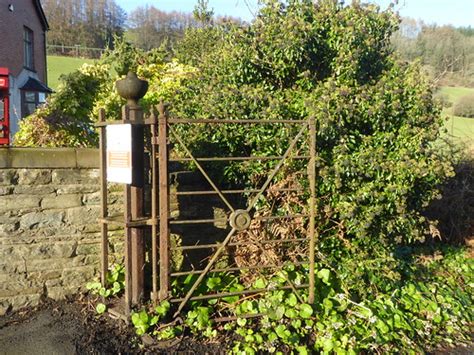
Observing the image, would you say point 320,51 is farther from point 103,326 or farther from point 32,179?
point 103,326

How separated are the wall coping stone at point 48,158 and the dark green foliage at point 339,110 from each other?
1130 mm

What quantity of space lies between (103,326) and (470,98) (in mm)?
12605

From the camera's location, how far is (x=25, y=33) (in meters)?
23.8

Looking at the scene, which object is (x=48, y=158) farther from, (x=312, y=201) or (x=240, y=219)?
(x=312, y=201)

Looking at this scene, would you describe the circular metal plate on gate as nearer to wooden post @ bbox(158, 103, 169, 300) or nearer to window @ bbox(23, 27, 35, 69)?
wooden post @ bbox(158, 103, 169, 300)

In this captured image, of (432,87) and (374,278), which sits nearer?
(374,278)

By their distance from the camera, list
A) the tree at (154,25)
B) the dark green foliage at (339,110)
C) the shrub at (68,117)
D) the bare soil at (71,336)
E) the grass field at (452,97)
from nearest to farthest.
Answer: the bare soil at (71,336) < the dark green foliage at (339,110) < the shrub at (68,117) < the grass field at (452,97) < the tree at (154,25)

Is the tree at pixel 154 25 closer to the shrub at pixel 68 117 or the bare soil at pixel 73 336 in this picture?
the shrub at pixel 68 117

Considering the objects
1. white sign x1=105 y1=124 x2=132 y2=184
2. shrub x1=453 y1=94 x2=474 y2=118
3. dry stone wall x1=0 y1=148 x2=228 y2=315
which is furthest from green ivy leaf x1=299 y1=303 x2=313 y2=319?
shrub x1=453 y1=94 x2=474 y2=118

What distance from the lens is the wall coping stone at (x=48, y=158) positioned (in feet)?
14.9

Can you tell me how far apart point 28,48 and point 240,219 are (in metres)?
23.4

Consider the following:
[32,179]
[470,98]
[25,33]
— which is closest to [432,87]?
[32,179]

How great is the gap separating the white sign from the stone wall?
470 mm

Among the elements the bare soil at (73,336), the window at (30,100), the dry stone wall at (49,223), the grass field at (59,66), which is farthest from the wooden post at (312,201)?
the grass field at (59,66)
